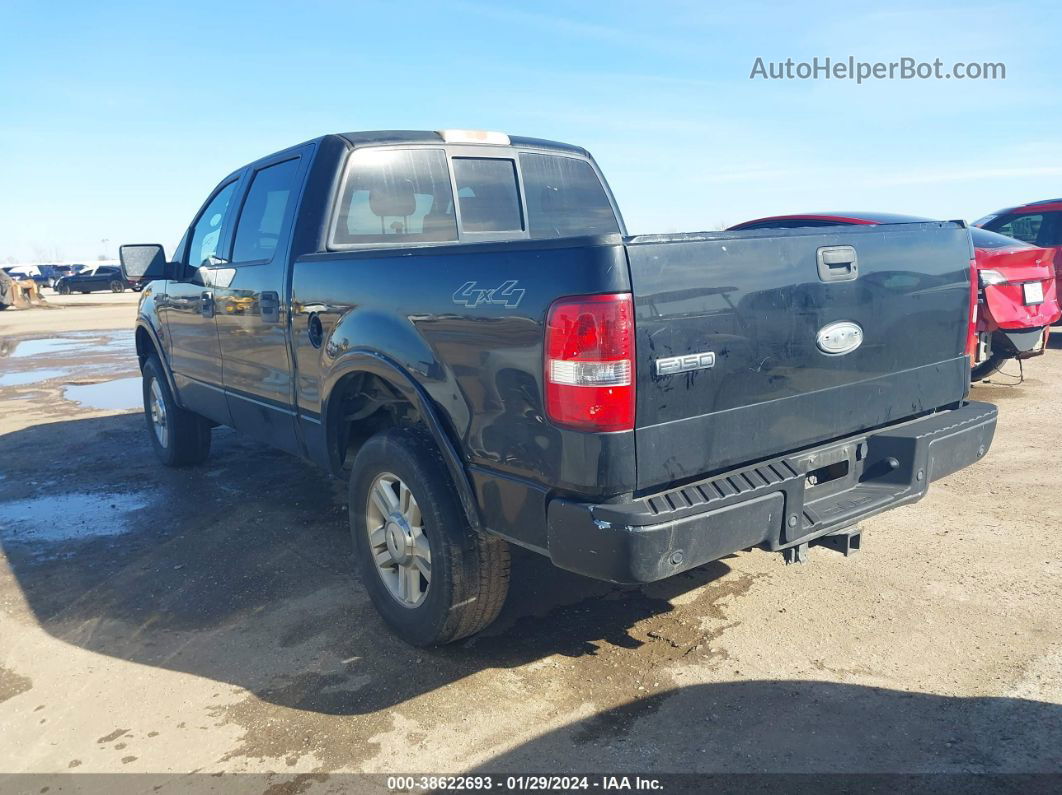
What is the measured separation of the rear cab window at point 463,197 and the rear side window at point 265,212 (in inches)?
15.0

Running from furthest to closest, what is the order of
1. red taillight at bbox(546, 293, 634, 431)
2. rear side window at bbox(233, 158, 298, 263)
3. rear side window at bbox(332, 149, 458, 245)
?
rear side window at bbox(233, 158, 298, 263) < rear side window at bbox(332, 149, 458, 245) < red taillight at bbox(546, 293, 634, 431)

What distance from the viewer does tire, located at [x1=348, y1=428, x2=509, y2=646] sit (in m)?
3.05

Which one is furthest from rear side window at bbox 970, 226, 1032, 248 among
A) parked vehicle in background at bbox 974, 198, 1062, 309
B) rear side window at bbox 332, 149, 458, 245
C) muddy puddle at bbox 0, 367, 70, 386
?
muddy puddle at bbox 0, 367, 70, 386

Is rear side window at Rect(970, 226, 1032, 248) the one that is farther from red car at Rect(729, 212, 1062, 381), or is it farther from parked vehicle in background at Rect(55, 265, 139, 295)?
Answer: parked vehicle in background at Rect(55, 265, 139, 295)

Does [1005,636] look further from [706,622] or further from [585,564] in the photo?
[585,564]

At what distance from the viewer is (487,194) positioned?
14.9 ft

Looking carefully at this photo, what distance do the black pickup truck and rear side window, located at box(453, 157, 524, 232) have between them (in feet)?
0.06

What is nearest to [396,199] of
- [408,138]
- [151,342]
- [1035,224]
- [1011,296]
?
[408,138]

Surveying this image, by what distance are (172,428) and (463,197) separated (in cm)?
310

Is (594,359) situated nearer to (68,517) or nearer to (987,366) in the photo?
(68,517)

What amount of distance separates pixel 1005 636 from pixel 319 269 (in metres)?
3.22

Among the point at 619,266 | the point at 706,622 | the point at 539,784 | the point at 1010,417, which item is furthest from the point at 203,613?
the point at 1010,417

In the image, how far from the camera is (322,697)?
3076 mm

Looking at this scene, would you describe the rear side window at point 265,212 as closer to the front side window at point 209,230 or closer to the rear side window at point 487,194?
the front side window at point 209,230
